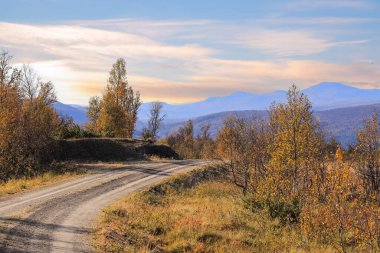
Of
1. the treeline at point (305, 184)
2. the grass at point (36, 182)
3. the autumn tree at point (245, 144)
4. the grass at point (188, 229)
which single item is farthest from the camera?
the grass at point (36, 182)

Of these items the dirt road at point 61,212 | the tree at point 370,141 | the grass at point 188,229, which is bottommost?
the grass at point 188,229

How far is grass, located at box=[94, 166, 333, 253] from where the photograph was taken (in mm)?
17219

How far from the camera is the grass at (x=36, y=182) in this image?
92.1 feet

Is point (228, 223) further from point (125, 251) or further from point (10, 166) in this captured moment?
point (10, 166)

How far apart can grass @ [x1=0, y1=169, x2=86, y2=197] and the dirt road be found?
4.83ft

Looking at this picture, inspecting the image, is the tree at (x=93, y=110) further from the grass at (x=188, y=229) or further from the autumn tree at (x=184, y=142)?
the grass at (x=188, y=229)

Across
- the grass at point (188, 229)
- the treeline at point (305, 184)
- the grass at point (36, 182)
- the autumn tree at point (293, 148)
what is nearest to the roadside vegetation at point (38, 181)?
the grass at point (36, 182)

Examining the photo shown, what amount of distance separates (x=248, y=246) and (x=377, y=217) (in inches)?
239

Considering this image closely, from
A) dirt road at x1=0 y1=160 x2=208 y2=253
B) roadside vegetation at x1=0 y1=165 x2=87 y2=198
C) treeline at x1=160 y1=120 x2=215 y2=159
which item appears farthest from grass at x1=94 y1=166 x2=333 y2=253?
treeline at x1=160 y1=120 x2=215 y2=159

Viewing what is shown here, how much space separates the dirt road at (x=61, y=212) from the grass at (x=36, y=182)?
1474 millimetres

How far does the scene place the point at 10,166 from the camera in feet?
124

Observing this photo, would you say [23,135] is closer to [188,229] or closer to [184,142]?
[188,229]

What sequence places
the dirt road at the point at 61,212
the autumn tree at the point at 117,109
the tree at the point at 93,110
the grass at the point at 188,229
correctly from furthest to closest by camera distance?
the tree at the point at 93,110
the autumn tree at the point at 117,109
the grass at the point at 188,229
the dirt road at the point at 61,212

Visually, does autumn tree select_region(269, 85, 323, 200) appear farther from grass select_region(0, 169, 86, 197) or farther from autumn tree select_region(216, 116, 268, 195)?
grass select_region(0, 169, 86, 197)
